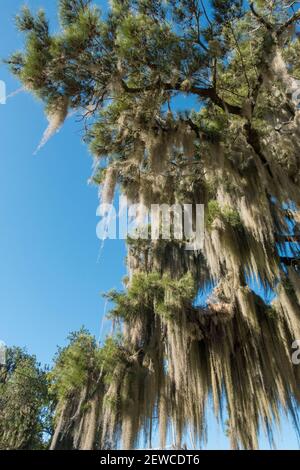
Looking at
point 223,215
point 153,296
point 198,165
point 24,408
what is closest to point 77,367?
point 153,296

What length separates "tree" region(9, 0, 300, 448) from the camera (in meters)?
3.49

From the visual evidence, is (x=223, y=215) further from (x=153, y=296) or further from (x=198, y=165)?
(x=153, y=296)

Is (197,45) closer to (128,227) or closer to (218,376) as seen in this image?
(128,227)

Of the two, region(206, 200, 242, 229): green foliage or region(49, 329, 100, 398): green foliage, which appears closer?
region(49, 329, 100, 398): green foliage

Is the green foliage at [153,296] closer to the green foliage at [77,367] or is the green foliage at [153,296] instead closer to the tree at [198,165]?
the tree at [198,165]

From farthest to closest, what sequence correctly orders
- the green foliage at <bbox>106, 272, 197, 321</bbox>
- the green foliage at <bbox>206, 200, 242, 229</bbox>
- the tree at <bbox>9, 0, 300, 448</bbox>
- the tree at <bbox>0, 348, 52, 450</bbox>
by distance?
the tree at <bbox>0, 348, 52, 450</bbox> → the green foliage at <bbox>206, 200, 242, 229</bbox> → the green foliage at <bbox>106, 272, 197, 321</bbox> → the tree at <bbox>9, 0, 300, 448</bbox>

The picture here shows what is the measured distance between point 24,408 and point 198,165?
43.0 ft

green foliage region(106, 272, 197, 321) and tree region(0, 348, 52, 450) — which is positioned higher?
tree region(0, 348, 52, 450)

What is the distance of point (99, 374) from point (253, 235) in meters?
2.99

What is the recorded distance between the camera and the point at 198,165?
193 inches

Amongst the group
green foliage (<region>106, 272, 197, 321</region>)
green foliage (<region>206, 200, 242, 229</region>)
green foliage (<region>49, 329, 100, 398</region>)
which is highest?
green foliage (<region>206, 200, 242, 229</region>)

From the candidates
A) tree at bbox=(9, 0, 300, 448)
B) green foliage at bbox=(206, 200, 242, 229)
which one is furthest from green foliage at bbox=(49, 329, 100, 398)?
green foliage at bbox=(206, 200, 242, 229)

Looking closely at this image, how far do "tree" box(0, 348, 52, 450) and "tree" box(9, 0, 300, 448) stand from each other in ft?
32.5

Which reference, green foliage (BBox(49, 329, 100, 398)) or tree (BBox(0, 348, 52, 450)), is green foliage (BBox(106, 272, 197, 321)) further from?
tree (BBox(0, 348, 52, 450))
